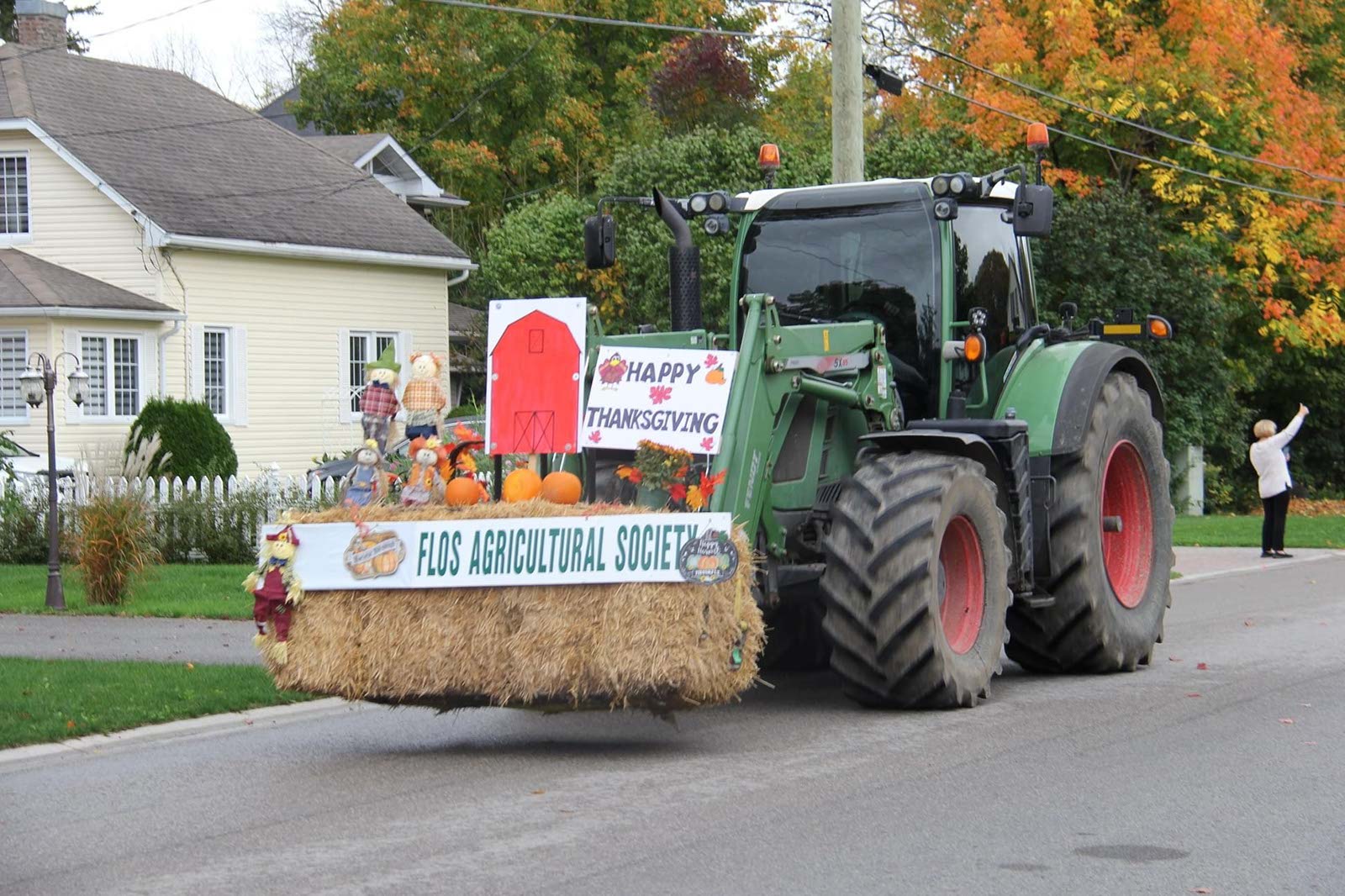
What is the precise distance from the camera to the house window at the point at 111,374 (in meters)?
28.5

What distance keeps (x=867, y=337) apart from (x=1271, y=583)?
31.3 feet

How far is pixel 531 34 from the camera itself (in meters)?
45.5

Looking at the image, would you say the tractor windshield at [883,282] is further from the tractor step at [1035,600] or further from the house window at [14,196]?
the house window at [14,196]

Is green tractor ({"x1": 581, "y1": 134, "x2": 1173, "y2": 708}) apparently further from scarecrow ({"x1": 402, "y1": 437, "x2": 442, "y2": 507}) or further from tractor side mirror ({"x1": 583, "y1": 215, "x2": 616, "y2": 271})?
scarecrow ({"x1": 402, "y1": 437, "x2": 442, "y2": 507})

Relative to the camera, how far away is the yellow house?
1127 inches

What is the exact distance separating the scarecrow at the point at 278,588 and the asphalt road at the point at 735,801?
641 mm

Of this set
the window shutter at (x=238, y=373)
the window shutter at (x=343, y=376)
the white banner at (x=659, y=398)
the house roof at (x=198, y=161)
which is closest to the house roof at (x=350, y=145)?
the house roof at (x=198, y=161)

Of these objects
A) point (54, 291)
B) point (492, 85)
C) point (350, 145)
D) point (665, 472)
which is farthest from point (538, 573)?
point (492, 85)

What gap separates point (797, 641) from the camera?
11.7 m

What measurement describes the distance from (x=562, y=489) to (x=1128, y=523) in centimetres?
509

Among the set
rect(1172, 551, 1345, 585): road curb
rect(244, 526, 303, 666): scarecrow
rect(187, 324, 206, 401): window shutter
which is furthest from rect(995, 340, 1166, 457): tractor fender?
rect(187, 324, 206, 401): window shutter

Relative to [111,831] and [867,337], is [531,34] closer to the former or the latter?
[867,337]

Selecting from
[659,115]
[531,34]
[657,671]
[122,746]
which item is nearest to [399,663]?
[657,671]

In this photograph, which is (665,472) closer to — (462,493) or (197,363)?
(462,493)
